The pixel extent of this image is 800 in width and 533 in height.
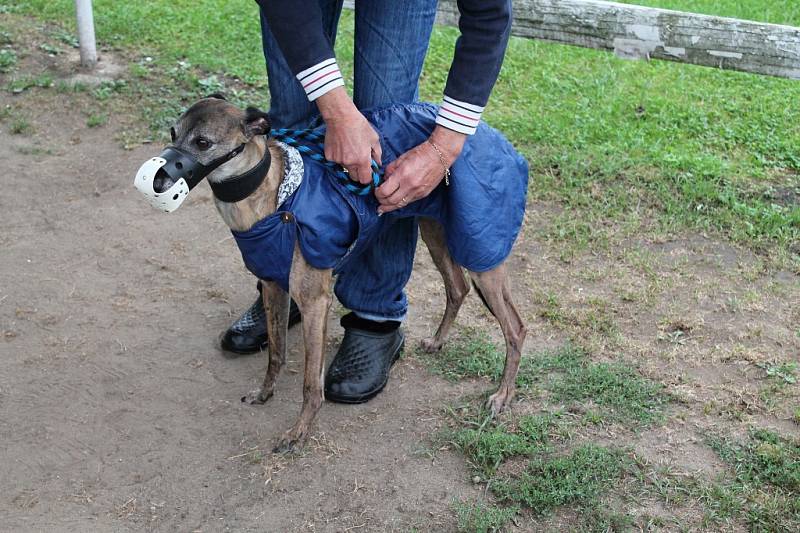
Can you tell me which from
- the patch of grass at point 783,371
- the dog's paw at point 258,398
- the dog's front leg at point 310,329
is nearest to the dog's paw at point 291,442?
the dog's front leg at point 310,329

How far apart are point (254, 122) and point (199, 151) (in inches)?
9.2

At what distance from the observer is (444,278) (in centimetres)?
421

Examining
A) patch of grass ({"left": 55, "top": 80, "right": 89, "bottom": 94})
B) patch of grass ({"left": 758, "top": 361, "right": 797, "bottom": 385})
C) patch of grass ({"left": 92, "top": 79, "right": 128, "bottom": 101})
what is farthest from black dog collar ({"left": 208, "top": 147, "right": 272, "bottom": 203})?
patch of grass ({"left": 55, "top": 80, "right": 89, "bottom": 94})

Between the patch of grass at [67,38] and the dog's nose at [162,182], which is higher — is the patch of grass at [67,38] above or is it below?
below

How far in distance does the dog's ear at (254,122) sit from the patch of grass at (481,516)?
160cm

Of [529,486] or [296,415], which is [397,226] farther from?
[529,486]

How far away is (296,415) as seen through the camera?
384 centimetres

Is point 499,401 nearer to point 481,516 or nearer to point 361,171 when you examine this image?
point 481,516

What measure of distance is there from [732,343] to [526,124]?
266 centimetres

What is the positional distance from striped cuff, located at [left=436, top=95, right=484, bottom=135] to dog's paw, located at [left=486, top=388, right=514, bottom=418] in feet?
4.06

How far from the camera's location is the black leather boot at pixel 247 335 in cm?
421

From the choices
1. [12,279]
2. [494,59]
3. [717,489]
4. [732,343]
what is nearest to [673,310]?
[732,343]

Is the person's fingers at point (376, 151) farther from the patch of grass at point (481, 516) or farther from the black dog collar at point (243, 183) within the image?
the patch of grass at point (481, 516)

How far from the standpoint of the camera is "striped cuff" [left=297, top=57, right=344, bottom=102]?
3.09 metres
